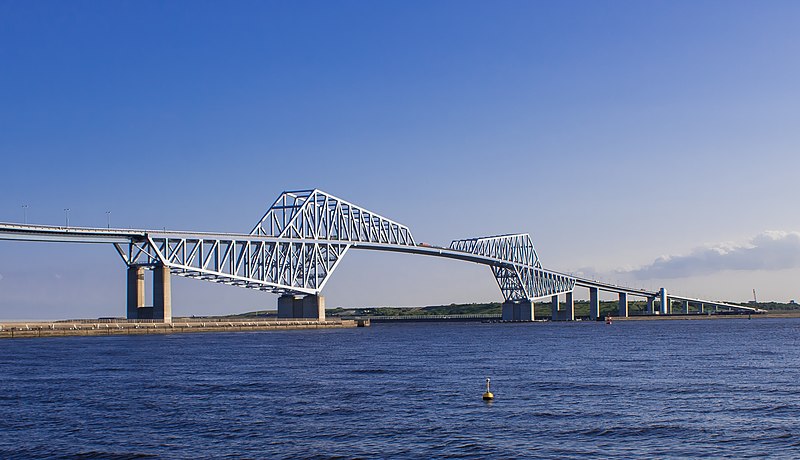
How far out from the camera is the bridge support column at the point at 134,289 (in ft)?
367

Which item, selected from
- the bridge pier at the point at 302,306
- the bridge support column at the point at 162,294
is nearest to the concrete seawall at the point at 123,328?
the bridge support column at the point at 162,294

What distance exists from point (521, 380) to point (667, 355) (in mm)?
22117

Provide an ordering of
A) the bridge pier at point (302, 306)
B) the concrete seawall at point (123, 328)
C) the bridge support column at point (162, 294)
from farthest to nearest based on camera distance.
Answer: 1. the bridge pier at point (302, 306)
2. the bridge support column at point (162, 294)
3. the concrete seawall at point (123, 328)

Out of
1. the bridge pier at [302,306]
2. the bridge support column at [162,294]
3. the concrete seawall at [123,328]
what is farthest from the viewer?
the bridge pier at [302,306]

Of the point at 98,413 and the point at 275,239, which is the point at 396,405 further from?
the point at 275,239

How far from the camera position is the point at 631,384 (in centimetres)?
4088

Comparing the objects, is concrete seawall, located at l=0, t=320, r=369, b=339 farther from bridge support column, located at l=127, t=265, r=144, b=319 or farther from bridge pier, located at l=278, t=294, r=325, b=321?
bridge pier, located at l=278, t=294, r=325, b=321

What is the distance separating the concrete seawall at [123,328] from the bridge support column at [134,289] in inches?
204

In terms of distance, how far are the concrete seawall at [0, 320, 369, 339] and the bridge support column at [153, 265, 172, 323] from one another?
1.63 metres

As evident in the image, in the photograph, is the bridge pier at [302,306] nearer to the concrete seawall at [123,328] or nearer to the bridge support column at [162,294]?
the concrete seawall at [123,328]

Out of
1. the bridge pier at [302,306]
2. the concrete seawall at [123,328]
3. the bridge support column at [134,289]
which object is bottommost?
the concrete seawall at [123,328]

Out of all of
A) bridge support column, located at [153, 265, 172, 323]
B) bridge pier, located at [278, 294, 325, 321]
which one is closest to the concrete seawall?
bridge support column, located at [153, 265, 172, 323]

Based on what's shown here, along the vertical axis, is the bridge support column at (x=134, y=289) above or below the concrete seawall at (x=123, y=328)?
above

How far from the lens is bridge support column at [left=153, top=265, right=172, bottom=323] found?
110m
